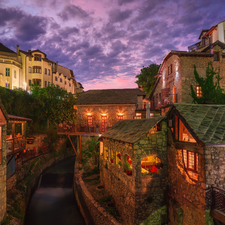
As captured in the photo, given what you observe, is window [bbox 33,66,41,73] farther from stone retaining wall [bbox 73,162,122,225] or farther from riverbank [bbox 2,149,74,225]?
stone retaining wall [bbox 73,162,122,225]

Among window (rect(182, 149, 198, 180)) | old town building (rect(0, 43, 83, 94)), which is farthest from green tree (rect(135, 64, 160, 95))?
window (rect(182, 149, 198, 180))

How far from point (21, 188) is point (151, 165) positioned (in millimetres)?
10541

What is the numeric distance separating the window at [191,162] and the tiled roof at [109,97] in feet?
41.7

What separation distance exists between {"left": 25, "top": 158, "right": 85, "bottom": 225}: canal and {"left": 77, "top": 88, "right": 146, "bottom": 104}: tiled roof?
9.65 metres

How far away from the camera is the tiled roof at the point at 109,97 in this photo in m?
20.8

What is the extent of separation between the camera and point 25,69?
34.8m

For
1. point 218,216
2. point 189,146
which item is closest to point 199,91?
point 189,146

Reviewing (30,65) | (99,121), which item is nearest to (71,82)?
(30,65)

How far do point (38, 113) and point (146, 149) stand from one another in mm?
22449

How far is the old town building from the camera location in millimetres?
31281

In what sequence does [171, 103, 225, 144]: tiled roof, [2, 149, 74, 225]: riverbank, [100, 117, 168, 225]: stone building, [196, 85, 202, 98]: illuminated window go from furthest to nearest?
[196, 85, 202, 98]: illuminated window → [2, 149, 74, 225]: riverbank → [100, 117, 168, 225]: stone building → [171, 103, 225, 144]: tiled roof

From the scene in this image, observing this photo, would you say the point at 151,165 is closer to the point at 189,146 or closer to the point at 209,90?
the point at 189,146

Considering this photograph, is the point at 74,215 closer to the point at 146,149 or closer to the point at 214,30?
the point at 146,149

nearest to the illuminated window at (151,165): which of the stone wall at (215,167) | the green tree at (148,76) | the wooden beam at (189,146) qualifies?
the wooden beam at (189,146)
